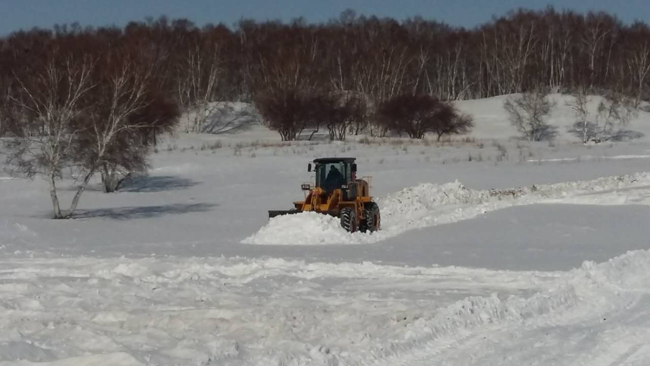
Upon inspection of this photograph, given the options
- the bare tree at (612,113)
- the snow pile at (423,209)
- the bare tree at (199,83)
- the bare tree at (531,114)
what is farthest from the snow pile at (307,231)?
the bare tree at (199,83)

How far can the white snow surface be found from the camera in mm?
8414

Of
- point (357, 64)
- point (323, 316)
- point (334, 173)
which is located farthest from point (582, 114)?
point (323, 316)

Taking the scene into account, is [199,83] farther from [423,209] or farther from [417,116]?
[423,209]

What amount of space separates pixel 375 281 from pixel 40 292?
475 centimetres

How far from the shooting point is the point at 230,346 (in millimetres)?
8305

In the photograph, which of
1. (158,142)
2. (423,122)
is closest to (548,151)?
Answer: (423,122)

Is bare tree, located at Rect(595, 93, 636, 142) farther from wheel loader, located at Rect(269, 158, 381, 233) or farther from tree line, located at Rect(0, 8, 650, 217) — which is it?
wheel loader, located at Rect(269, 158, 381, 233)

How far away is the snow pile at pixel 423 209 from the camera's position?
19.8m

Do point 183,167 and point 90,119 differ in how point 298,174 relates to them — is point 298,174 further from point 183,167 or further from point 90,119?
point 90,119

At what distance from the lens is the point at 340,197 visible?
2155 centimetres

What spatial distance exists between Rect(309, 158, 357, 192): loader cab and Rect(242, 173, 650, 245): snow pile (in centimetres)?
155

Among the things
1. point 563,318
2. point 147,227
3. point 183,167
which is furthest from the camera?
point 183,167

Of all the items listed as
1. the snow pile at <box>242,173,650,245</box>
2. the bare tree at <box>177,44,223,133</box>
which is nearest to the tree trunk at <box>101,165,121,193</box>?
the snow pile at <box>242,173,650,245</box>

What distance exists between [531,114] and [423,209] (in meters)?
38.0
